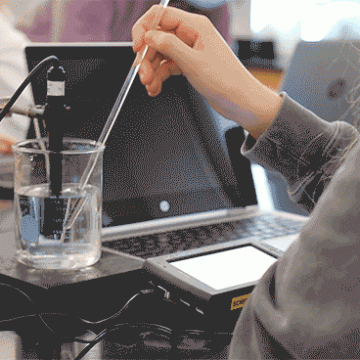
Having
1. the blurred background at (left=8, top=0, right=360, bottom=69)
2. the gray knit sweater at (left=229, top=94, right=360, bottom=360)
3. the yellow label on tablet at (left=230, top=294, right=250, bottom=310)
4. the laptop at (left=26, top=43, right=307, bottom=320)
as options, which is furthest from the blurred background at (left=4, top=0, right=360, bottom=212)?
the gray knit sweater at (left=229, top=94, right=360, bottom=360)

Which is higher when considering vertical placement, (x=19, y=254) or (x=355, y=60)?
(x=355, y=60)

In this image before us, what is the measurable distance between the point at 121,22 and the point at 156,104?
1.15m

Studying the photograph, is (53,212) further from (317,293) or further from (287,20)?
(287,20)

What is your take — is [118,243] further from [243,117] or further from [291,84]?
[291,84]

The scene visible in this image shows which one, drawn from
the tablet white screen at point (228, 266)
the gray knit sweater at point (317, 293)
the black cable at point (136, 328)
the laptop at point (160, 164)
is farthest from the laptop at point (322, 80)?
the gray knit sweater at point (317, 293)

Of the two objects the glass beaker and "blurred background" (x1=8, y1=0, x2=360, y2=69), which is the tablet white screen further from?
"blurred background" (x1=8, y1=0, x2=360, y2=69)

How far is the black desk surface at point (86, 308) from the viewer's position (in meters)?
0.50

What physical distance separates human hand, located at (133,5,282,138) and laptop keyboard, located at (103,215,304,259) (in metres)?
0.17

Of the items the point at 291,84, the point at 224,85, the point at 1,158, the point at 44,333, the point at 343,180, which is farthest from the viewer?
the point at 291,84

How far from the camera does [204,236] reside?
758mm

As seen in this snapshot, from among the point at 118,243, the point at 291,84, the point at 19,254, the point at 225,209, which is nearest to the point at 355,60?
the point at 291,84

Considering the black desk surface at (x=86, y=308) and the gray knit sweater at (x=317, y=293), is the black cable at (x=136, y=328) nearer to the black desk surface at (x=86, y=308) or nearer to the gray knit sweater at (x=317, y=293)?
the black desk surface at (x=86, y=308)

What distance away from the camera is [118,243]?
708 mm

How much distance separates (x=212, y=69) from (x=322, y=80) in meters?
0.48
